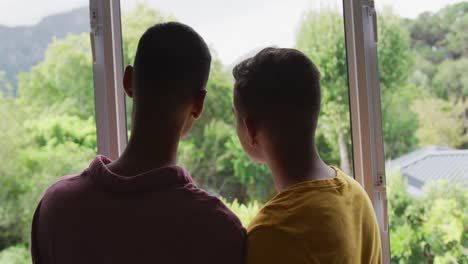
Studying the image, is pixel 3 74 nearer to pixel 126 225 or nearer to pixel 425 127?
pixel 126 225

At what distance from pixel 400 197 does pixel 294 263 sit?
973 millimetres

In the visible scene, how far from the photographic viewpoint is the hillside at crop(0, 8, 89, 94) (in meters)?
1.89

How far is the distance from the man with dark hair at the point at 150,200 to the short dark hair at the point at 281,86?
0.48 feet

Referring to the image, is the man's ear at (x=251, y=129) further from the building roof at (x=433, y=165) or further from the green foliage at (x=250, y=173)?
the building roof at (x=433, y=165)

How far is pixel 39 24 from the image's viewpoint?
1.90m

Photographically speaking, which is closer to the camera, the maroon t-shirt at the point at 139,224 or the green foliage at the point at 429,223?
the maroon t-shirt at the point at 139,224

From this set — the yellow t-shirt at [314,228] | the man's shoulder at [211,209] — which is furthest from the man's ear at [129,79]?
the yellow t-shirt at [314,228]

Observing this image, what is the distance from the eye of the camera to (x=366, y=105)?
1837mm

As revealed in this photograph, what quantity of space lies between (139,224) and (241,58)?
1.01 m

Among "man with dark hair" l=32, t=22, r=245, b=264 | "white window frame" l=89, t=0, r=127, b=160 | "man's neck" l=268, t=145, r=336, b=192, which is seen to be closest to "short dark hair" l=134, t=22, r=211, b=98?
"man with dark hair" l=32, t=22, r=245, b=264

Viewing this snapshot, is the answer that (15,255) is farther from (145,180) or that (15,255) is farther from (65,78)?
(145,180)

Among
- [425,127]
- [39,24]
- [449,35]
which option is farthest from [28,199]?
[449,35]

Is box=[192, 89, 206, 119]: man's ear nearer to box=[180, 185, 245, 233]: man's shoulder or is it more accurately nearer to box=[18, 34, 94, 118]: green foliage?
box=[180, 185, 245, 233]: man's shoulder

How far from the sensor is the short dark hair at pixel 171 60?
1.08 m
